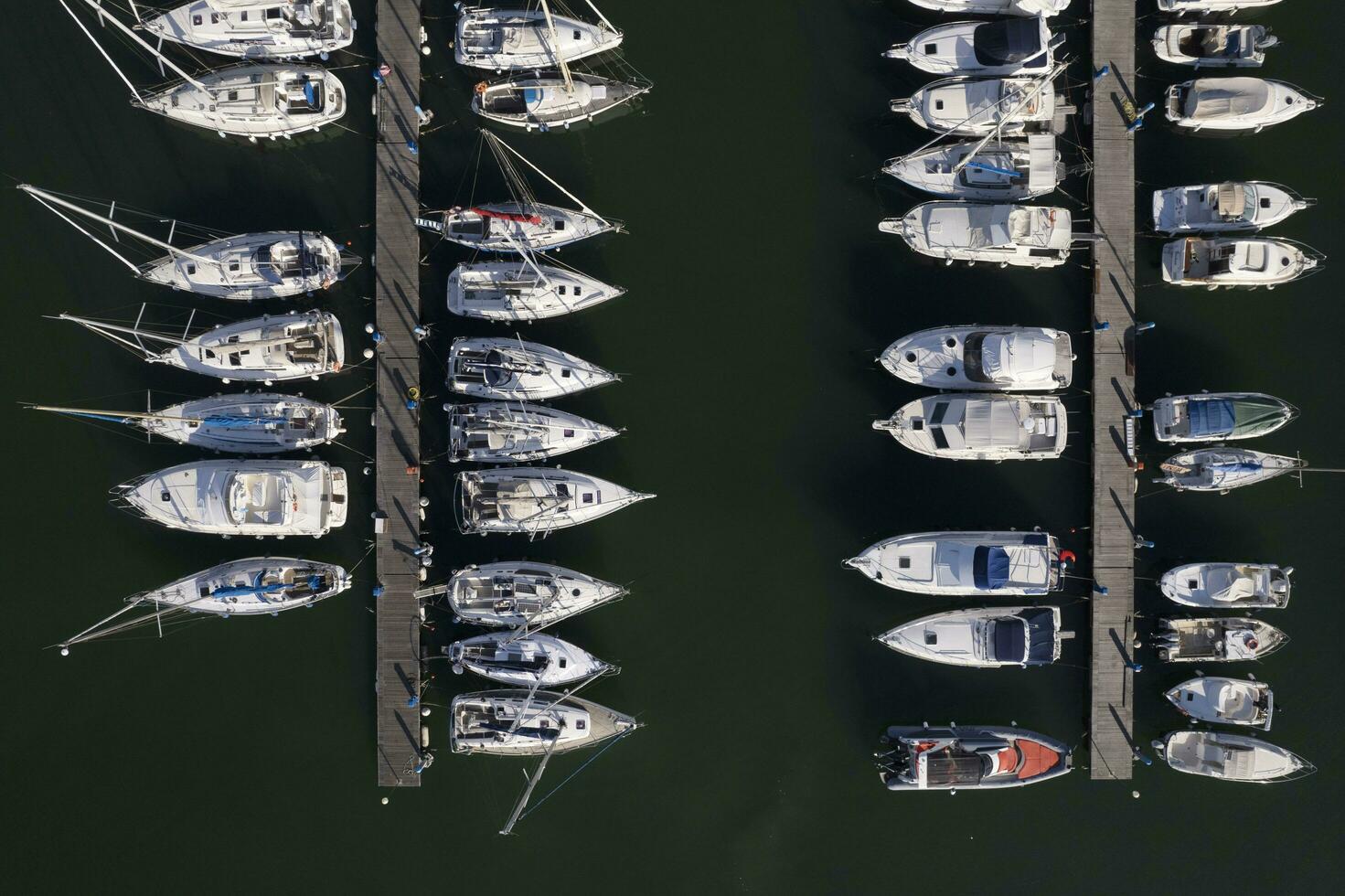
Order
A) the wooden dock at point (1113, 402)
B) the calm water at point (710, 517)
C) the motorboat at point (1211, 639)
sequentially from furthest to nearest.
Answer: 1. the calm water at point (710, 517)
2. the wooden dock at point (1113, 402)
3. the motorboat at point (1211, 639)

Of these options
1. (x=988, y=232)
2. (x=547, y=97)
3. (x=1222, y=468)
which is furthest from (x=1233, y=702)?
(x=547, y=97)

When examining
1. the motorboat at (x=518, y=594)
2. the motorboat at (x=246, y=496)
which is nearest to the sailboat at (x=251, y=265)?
the motorboat at (x=246, y=496)

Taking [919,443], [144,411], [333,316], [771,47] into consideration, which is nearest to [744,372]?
[919,443]

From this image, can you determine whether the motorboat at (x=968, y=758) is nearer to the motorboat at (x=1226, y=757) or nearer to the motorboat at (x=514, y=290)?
the motorboat at (x=1226, y=757)

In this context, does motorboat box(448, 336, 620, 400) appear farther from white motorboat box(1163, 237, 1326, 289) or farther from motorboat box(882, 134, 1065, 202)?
white motorboat box(1163, 237, 1326, 289)

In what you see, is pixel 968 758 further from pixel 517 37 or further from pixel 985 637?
pixel 517 37

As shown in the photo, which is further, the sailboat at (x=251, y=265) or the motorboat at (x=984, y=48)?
the sailboat at (x=251, y=265)
